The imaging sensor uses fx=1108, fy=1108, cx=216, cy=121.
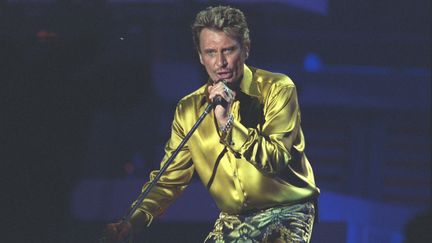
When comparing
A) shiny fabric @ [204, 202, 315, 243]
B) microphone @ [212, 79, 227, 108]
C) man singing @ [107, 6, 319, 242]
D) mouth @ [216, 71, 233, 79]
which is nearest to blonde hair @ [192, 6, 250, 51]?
man singing @ [107, 6, 319, 242]

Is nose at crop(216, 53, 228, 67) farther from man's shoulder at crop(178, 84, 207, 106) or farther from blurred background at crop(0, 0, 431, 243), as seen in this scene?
blurred background at crop(0, 0, 431, 243)

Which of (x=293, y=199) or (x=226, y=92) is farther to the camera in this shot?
(x=293, y=199)

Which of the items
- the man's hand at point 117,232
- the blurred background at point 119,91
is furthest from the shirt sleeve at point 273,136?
the blurred background at point 119,91

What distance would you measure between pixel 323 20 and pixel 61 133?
1992 millimetres

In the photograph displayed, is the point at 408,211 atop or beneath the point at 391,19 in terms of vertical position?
beneath

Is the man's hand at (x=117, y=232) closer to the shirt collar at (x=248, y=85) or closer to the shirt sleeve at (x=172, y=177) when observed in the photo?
the shirt sleeve at (x=172, y=177)

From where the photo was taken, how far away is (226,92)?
3.60 m

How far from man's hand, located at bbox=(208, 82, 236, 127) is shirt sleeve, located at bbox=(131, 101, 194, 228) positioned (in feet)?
1.44

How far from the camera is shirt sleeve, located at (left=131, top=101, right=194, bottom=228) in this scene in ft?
13.5

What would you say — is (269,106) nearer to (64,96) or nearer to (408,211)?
(64,96)

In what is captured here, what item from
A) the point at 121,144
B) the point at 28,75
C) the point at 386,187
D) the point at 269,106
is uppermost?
the point at 269,106

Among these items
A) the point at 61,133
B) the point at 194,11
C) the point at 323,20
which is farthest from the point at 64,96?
the point at 323,20

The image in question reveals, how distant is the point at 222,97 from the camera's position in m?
3.59

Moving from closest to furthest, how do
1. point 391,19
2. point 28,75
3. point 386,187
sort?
point 28,75, point 391,19, point 386,187
